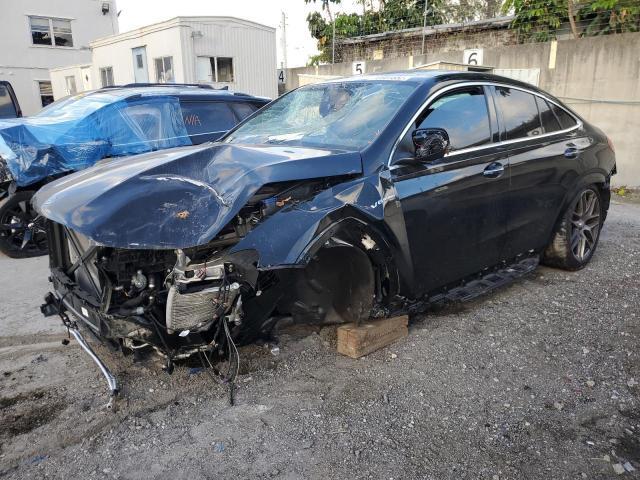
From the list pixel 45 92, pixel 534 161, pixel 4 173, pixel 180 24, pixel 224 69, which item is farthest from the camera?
pixel 45 92

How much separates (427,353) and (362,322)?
19.3 inches

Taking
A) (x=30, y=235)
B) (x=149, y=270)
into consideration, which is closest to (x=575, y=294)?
(x=149, y=270)

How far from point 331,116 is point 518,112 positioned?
1.60 metres

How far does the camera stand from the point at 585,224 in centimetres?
509

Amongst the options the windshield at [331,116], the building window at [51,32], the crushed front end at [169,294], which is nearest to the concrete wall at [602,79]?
the windshield at [331,116]

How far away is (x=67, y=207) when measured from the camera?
2795 millimetres

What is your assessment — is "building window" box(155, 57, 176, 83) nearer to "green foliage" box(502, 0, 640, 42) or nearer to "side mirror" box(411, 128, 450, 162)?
"green foliage" box(502, 0, 640, 42)

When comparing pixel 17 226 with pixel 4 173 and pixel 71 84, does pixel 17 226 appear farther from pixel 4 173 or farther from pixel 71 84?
pixel 71 84

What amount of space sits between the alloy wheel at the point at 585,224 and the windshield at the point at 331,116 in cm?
237

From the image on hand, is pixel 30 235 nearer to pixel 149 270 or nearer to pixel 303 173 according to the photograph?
pixel 149 270

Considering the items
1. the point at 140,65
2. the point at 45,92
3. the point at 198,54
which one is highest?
the point at 198,54

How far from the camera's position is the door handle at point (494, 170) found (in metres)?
3.78

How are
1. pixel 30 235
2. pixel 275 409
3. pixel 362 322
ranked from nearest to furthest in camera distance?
pixel 275 409 < pixel 362 322 < pixel 30 235

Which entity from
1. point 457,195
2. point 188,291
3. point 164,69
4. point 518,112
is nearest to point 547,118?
point 518,112
